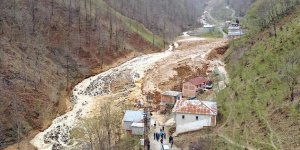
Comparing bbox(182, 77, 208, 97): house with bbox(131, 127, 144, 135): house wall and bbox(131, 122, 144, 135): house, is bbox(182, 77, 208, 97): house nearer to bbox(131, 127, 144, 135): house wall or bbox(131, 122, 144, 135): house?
bbox(131, 122, 144, 135): house

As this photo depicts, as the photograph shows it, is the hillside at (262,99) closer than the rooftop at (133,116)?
Yes

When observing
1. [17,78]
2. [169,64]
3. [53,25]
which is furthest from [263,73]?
[53,25]

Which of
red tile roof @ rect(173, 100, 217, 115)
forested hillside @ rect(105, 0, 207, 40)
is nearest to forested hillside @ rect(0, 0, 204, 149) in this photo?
forested hillside @ rect(105, 0, 207, 40)

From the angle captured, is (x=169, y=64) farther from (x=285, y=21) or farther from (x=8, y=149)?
(x=8, y=149)

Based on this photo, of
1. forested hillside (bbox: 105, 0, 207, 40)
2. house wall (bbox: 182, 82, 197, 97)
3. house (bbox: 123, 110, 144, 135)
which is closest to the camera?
house (bbox: 123, 110, 144, 135)

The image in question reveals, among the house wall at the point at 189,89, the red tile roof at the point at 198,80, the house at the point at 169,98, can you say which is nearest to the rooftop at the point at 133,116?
the house at the point at 169,98

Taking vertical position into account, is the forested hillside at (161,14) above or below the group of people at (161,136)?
above

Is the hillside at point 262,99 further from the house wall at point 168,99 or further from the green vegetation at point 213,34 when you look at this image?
the green vegetation at point 213,34
